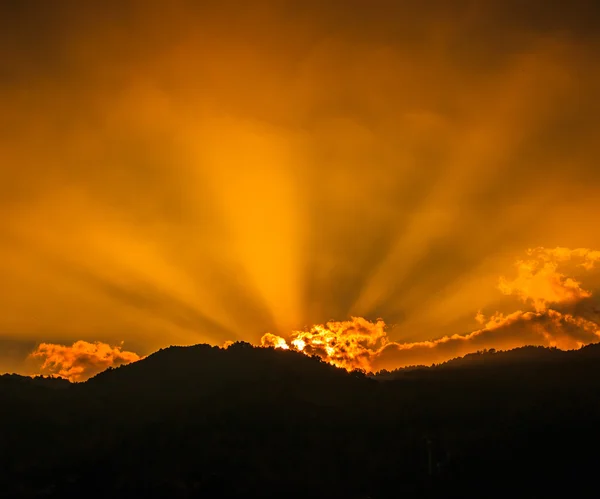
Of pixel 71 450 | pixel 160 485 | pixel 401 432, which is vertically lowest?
pixel 160 485

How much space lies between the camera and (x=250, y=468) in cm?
14688

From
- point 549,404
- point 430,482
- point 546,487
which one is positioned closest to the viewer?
point 546,487

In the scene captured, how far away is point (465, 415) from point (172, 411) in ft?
277

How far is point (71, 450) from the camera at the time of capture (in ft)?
506

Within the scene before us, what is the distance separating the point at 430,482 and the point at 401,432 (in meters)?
25.4

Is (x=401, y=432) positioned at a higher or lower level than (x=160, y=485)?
higher

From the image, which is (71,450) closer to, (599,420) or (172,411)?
(172,411)

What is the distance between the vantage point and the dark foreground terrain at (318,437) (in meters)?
133

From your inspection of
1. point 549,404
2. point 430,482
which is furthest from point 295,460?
point 549,404

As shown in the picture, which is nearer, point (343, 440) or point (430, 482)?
point (430, 482)

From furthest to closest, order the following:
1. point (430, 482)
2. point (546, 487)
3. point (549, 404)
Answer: point (549, 404) → point (430, 482) → point (546, 487)

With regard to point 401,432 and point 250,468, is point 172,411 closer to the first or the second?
point 250,468

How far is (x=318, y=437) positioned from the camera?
536 feet

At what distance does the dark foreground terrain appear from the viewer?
437 feet
